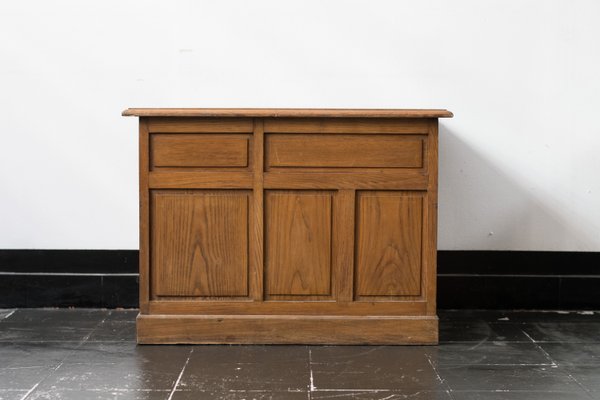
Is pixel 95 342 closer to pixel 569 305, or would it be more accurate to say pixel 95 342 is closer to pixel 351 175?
pixel 351 175

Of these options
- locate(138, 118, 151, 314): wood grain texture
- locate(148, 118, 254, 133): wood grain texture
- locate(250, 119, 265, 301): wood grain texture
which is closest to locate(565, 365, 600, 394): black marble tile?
locate(250, 119, 265, 301): wood grain texture

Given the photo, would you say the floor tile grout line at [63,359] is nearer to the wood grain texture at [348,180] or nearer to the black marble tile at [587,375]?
the wood grain texture at [348,180]

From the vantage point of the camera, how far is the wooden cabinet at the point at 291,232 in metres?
4.03

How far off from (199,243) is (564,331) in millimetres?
1814

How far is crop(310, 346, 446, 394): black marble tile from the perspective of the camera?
3475mm

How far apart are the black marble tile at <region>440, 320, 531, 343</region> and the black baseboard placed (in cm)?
31

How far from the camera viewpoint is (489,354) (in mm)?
3920

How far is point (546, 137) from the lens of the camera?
4.75 metres

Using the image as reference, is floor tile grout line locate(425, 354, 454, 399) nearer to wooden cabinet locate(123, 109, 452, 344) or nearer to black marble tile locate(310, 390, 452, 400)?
black marble tile locate(310, 390, 452, 400)

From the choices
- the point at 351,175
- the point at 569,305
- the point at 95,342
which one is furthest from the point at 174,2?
the point at 569,305

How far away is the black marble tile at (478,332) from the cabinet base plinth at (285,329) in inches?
7.7

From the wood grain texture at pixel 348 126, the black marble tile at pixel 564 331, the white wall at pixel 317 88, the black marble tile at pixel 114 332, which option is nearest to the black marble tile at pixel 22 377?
the black marble tile at pixel 114 332

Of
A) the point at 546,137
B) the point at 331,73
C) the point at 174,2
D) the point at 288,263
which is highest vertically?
the point at 174,2

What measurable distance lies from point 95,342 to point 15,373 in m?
0.54
